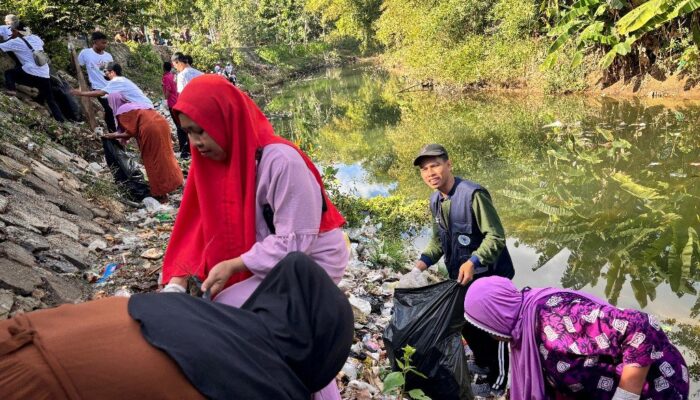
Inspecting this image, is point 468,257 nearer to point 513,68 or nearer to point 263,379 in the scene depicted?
point 263,379

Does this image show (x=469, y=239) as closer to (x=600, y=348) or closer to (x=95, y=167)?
(x=600, y=348)

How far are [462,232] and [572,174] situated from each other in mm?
5255

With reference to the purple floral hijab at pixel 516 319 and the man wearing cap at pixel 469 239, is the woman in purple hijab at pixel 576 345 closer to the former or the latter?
the purple floral hijab at pixel 516 319

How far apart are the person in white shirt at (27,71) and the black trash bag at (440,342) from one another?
6334 mm

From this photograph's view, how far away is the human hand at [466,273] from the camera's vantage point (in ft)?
9.08

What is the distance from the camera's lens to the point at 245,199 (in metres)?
1.64

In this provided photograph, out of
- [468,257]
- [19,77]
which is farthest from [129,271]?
[19,77]

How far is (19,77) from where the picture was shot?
7020 mm

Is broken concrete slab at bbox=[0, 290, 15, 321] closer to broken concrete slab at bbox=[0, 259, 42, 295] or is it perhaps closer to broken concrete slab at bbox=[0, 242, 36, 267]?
broken concrete slab at bbox=[0, 259, 42, 295]

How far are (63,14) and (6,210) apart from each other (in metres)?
6.01

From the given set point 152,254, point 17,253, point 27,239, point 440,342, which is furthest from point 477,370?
point 27,239

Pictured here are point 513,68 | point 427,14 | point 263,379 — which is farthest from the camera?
point 427,14

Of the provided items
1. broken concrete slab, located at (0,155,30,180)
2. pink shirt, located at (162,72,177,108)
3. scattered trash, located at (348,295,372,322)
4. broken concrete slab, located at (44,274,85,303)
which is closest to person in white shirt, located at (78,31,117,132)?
pink shirt, located at (162,72,177,108)

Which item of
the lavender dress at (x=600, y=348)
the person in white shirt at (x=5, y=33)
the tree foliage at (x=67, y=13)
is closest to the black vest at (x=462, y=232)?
the lavender dress at (x=600, y=348)
